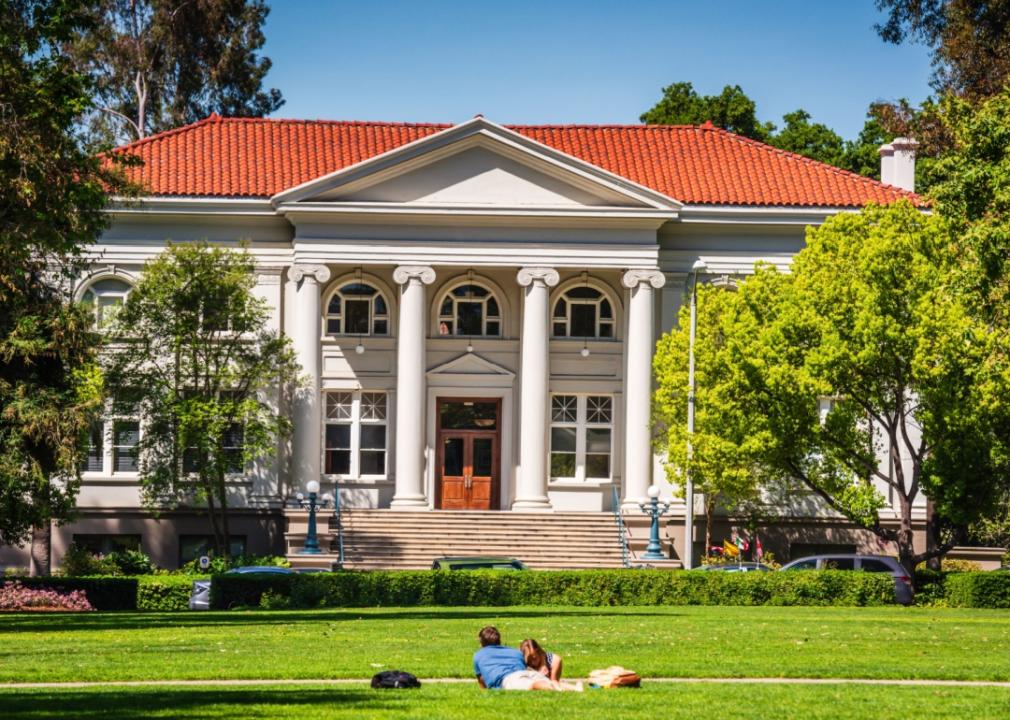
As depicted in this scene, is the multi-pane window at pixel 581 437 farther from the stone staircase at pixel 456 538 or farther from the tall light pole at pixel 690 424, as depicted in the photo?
the tall light pole at pixel 690 424

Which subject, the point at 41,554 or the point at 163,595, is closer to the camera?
the point at 163,595

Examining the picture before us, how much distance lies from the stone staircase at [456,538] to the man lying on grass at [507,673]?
2957 centimetres

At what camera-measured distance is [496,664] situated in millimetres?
19125

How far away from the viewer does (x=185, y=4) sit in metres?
67.9

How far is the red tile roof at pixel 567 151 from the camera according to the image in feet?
180

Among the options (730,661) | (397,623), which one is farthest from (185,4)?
(730,661)

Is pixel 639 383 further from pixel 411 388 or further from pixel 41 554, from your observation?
pixel 41 554

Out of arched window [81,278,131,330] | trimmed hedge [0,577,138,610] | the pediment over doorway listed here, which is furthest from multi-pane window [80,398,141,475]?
trimmed hedge [0,577,138,610]

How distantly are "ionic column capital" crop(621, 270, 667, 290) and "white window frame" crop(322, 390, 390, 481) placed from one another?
314 inches

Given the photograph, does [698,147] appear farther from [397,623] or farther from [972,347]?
[397,623]

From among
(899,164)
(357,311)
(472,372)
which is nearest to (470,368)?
(472,372)

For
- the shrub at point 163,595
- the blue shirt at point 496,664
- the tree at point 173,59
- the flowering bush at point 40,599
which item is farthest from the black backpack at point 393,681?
the tree at point 173,59

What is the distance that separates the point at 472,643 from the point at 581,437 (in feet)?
101

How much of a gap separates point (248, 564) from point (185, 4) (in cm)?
2784
